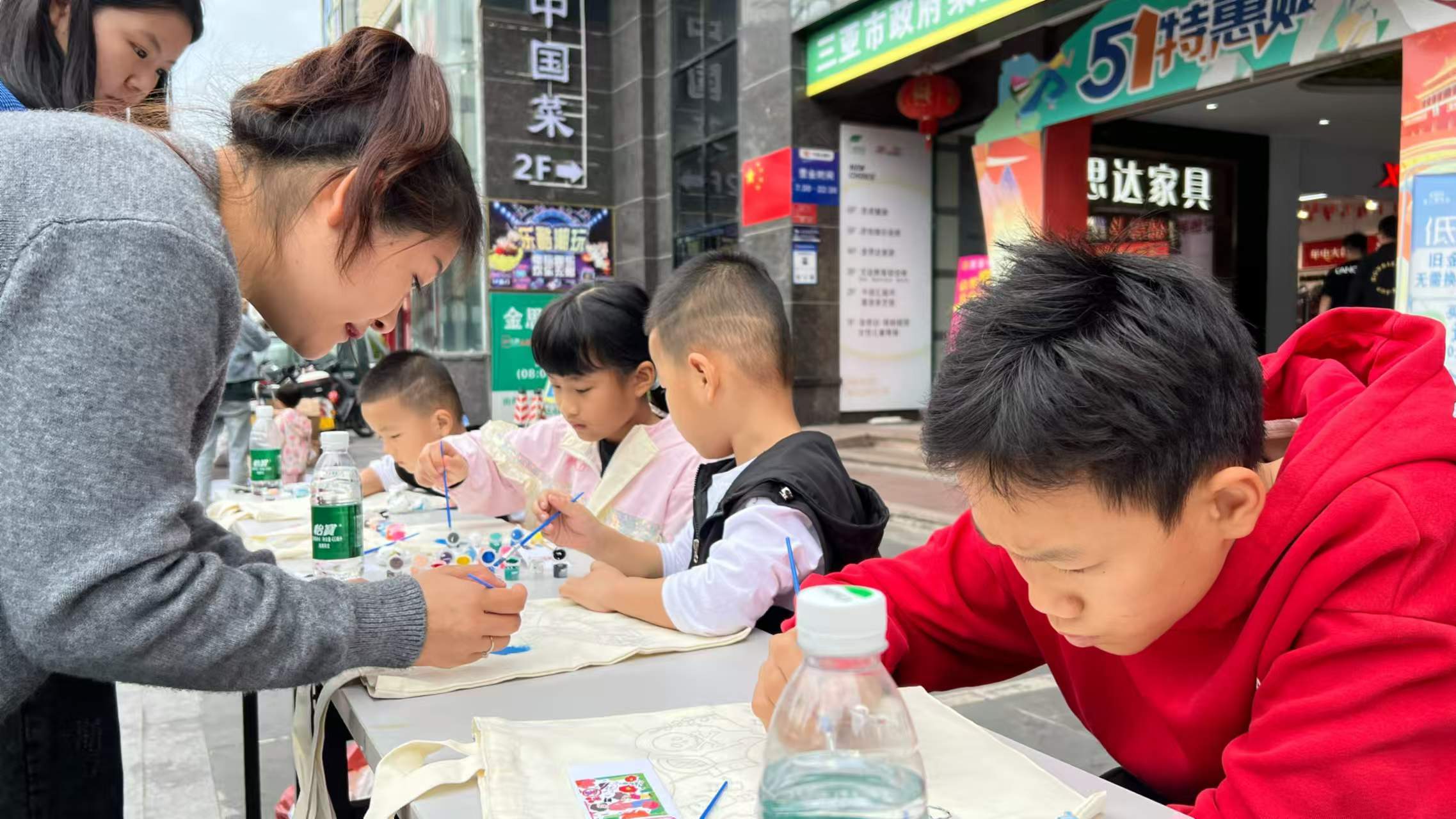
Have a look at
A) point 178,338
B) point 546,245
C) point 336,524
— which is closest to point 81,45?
→ point 336,524

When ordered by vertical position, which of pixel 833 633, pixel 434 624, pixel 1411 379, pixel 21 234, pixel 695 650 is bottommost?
pixel 695 650

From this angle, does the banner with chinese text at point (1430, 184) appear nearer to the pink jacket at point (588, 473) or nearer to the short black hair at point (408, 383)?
the pink jacket at point (588, 473)

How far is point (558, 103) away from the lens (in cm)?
973

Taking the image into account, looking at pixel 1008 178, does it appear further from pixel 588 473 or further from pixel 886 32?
pixel 588 473

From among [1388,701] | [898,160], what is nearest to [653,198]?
[898,160]

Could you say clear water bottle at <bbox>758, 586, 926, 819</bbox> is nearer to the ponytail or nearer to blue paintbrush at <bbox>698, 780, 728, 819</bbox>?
blue paintbrush at <bbox>698, 780, 728, 819</bbox>

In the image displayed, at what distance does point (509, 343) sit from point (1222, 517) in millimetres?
9126

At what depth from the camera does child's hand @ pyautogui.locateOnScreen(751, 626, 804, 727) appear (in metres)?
0.88

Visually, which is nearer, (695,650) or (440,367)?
(695,650)

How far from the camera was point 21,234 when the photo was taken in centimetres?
73

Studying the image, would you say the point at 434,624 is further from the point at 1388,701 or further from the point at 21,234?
the point at 1388,701

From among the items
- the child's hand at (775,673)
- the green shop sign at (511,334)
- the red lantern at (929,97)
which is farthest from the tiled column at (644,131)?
the child's hand at (775,673)

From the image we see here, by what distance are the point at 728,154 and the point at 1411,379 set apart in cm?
800

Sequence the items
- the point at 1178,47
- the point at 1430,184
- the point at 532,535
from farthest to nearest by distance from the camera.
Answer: the point at 1178,47 → the point at 1430,184 → the point at 532,535
